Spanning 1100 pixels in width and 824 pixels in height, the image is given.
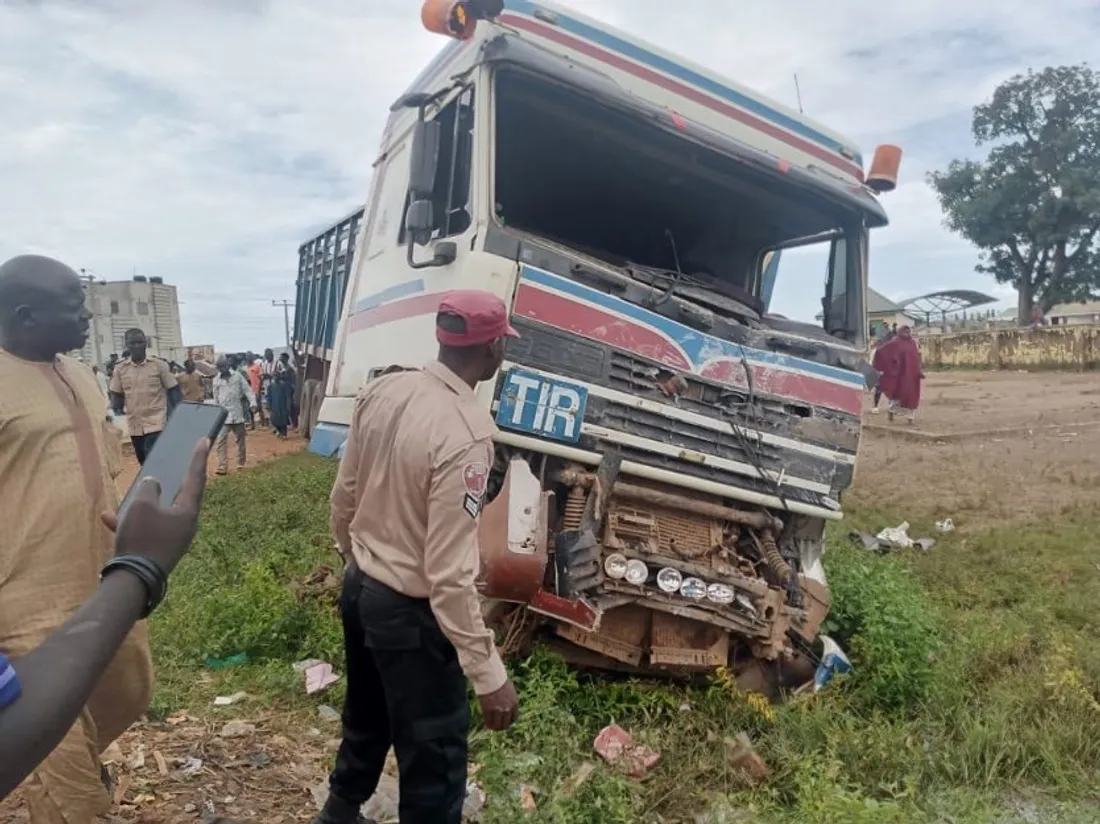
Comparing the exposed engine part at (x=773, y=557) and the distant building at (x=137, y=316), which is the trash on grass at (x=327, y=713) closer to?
the exposed engine part at (x=773, y=557)

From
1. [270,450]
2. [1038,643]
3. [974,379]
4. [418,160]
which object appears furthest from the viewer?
[974,379]

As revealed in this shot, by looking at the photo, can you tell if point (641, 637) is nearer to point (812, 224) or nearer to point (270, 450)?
point (812, 224)

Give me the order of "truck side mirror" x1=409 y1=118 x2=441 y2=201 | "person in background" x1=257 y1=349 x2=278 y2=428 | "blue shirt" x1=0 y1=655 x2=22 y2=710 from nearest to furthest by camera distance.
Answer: "blue shirt" x1=0 y1=655 x2=22 y2=710
"truck side mirror" x1=409 y1=118 x2=441 y2=201
"person in background" x1=257 y1=349 x2=278 y2=428

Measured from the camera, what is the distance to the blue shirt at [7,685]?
114 centimetres

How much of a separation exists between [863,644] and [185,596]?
381 centimetres

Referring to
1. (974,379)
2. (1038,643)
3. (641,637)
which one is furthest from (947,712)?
(974,379)

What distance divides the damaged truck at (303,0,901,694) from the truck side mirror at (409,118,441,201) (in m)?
0.01

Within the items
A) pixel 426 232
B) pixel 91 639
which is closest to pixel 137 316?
pixel 426 232

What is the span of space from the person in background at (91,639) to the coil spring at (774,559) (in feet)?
9.55

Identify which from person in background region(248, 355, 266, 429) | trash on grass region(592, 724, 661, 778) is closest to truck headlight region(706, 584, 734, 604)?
trash on grass region(592, 724, 661, 778)

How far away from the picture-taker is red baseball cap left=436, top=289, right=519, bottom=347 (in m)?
2.40

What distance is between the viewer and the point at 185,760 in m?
3.35

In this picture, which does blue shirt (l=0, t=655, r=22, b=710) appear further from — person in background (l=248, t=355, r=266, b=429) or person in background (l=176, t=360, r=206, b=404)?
person in background (l=248, t=355, r=266, b=429)

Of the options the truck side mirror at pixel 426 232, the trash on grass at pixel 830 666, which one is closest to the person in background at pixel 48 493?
the truck side mirror at pixel 426 232
